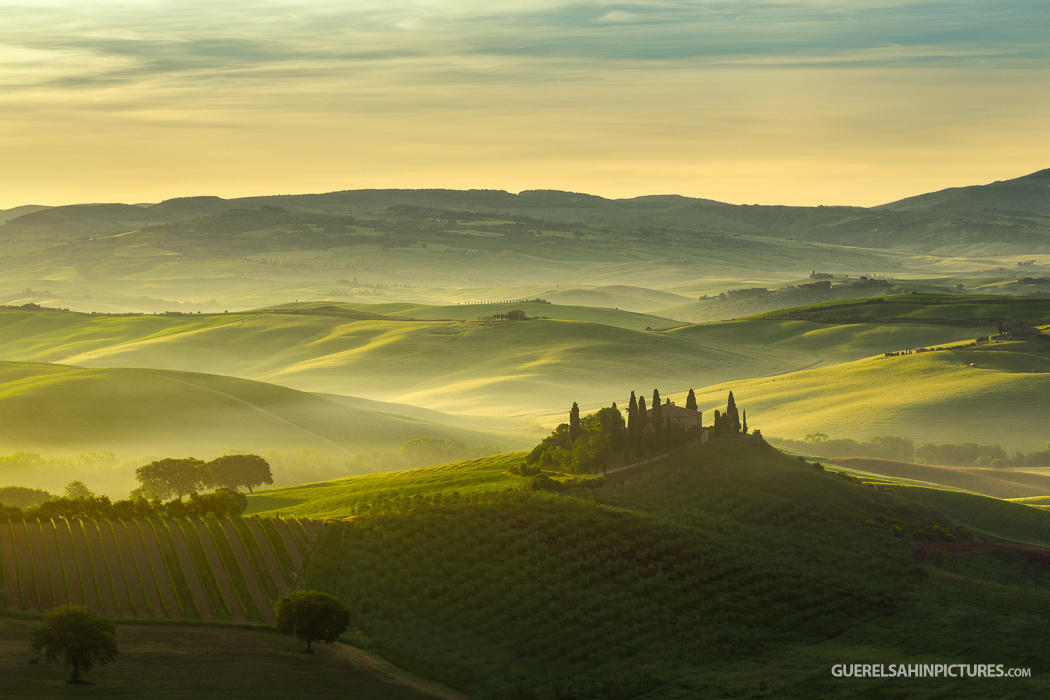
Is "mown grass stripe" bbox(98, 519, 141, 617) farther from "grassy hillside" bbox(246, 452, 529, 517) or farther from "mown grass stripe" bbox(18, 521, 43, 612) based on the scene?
"grassy hillside" bbox(246, 452, 529, 517)

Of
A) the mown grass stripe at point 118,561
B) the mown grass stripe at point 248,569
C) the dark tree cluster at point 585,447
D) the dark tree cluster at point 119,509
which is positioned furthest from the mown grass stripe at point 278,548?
the dark tree cluster at point 585,447

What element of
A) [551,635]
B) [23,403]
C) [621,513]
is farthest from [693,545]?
[23,403]

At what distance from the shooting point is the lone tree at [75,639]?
57.2 metres

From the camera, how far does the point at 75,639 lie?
57.2 meters

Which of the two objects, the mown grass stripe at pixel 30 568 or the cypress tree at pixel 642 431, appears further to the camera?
the cypress tree at pixel 642 431

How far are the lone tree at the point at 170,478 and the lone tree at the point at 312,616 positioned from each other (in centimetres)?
7192

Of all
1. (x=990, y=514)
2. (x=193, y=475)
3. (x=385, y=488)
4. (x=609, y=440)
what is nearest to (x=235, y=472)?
(x=193, y=475)

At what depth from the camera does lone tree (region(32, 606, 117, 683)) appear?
57.2 meters

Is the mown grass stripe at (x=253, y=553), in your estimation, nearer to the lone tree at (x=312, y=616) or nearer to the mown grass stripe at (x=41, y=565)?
the lone tree at (x=312, y=616)

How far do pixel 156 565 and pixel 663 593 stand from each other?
3593 cm

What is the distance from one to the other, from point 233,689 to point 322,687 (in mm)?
4775

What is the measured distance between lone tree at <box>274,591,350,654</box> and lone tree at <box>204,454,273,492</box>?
70283 mm

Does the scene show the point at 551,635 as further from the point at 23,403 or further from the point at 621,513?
the point at 23,403

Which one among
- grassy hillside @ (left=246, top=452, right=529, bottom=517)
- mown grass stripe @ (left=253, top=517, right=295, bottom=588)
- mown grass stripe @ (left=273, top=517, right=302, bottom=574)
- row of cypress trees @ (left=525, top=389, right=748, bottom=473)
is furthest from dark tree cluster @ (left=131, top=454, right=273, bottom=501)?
mown grass stripe @ (left=273, top=517, right=302, bottom=574)
